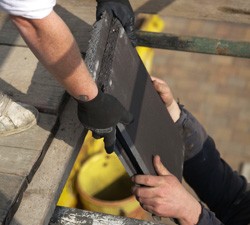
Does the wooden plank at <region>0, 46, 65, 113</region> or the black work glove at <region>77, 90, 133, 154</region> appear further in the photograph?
the wooden plank at <region>0, 46, 65, 113</region>

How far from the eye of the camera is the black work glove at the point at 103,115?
1.95 metres

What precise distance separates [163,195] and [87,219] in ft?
1.44

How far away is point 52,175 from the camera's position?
2.18m

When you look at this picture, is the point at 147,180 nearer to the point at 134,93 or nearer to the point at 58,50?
the point at 134,93

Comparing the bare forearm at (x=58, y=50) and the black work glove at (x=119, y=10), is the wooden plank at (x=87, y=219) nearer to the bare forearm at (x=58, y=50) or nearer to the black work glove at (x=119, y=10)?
the bare forearm at (x=58, y=50)

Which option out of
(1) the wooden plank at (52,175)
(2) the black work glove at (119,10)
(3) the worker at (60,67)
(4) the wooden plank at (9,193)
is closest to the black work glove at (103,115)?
(3) the worker at (60,67)

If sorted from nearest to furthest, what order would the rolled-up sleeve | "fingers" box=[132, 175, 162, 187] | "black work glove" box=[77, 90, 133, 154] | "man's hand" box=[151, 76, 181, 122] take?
the rolled-up sleeve < "black work glove" box=[77, 90, 133, 154] < "fingers" box=[132, 175, 162, 187] < "man's hand" box=[151, 76, 181, 122]

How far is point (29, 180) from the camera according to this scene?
215 centimetres

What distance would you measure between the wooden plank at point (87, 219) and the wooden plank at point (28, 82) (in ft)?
1.86

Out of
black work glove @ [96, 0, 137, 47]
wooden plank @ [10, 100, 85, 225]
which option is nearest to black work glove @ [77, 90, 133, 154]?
wooden plank @ [10, 100, 85, 225]

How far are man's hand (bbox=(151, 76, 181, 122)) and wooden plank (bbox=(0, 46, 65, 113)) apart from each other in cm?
57

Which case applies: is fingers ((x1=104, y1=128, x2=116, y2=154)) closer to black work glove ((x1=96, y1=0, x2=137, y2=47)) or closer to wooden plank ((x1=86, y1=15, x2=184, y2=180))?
wooden plank ((x1=86, y1=15, x2=184, y2=180))

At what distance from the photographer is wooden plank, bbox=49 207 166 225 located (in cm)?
204

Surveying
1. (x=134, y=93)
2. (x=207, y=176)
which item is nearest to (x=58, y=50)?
(x=134, y=93)
